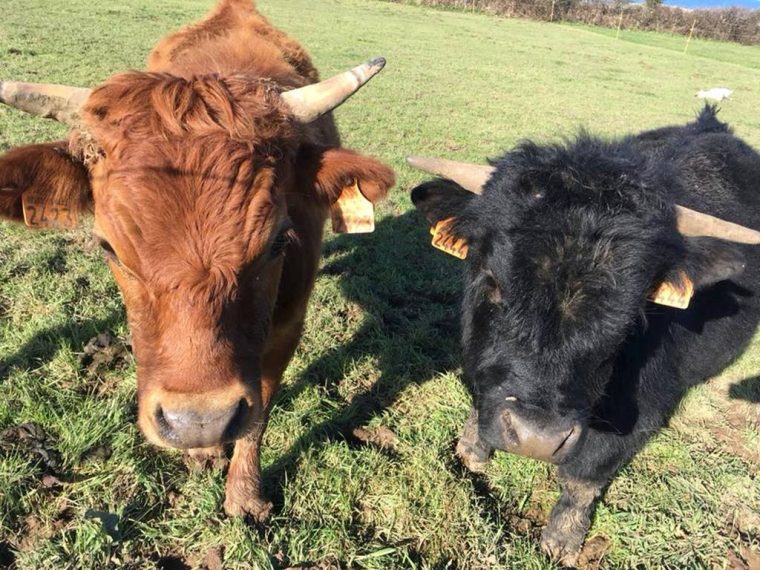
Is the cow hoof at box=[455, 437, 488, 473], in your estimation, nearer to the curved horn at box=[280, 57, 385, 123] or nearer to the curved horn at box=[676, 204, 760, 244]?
the curved horn at box=[676, 204, 760, 244]

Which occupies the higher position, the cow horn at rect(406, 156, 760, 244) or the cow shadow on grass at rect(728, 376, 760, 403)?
the cow horn at rect(406, 156, 760, 244)

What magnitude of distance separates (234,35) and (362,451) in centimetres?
350

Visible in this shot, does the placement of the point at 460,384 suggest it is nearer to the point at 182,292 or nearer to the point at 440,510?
the point at 440,510

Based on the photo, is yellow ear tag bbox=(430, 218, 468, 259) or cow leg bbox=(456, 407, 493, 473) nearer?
yellow ear tag bbox=(430, 218, 468, 259)

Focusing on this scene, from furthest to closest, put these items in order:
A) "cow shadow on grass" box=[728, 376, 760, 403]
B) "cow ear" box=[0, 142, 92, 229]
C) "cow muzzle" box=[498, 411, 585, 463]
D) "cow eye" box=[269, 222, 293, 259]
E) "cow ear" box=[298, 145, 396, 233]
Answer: "cow shadow on grass" box=[728, 376, 760, 403], "cow ear" box=[298, 145, 396, 233], "cow muzzle" box=[498, 411, 585, 463], "cow eye" box=[269, 222, 293, 259], "cow ear" box=[0, 142, 92, 229]

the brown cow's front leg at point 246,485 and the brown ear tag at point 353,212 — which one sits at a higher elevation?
the brown ear tag at point 353,212

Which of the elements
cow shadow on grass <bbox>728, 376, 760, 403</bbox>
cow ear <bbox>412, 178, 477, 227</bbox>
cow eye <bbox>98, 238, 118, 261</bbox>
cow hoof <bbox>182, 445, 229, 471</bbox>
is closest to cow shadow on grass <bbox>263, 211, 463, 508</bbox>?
cow hoof <bbox>182, 445, 229, 471</bbox>

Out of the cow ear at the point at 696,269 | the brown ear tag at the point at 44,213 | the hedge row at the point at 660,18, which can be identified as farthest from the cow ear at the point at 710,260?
the hedge row at the point at 660,18

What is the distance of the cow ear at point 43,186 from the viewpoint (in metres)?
1.98

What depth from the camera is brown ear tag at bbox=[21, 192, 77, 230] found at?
2.10 m

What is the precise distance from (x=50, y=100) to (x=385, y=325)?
2.98m

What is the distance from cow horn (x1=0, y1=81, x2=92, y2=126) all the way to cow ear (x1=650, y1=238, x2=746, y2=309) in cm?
271

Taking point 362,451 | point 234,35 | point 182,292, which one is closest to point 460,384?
point 362,451

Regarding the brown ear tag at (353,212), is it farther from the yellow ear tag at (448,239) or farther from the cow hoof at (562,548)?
the cow hoof at (562,548)
